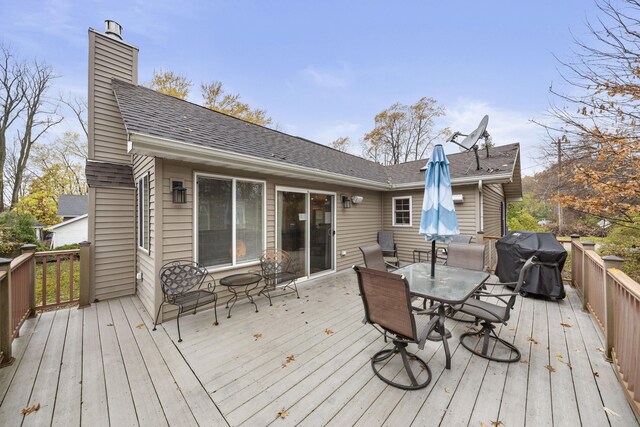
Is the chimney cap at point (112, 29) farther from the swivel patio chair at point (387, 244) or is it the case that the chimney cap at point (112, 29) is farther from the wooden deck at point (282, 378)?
the swivel patio chair at point (387, 244)

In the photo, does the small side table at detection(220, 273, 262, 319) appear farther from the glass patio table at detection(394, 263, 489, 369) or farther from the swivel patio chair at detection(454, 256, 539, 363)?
the swivel patio chair at detection(454, 256, 539, 363)

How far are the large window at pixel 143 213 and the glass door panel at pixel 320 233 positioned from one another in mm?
3094

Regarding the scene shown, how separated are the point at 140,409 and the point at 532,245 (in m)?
5.90

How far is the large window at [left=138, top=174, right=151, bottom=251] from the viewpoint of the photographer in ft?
13.1

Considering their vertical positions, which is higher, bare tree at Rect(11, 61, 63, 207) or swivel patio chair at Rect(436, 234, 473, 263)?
bare tree at Rect(11, 61, 63, 207)

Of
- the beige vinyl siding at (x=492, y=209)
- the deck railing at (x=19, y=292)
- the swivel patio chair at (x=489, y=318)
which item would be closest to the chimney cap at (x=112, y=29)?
the deck railing at (x=19, y=292)

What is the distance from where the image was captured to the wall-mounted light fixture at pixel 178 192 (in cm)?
359

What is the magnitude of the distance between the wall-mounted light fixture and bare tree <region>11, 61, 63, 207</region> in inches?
719

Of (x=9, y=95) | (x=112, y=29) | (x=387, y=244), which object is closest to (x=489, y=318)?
(x=387, y=244)

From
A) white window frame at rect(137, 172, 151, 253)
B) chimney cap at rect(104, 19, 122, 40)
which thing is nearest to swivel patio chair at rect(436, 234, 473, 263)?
white window frame at rect(137, 172, 151, 253)

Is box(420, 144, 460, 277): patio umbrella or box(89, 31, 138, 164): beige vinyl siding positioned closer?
box(420, 144, 460, 277): patio umbrella

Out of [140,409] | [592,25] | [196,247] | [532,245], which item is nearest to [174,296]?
[196,247]

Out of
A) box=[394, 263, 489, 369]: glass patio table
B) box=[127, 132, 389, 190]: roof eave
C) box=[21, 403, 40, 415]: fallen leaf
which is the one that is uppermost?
box=[127, 132, 389, 190]: roof eave

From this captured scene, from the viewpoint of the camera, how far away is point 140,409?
6.40 ft
